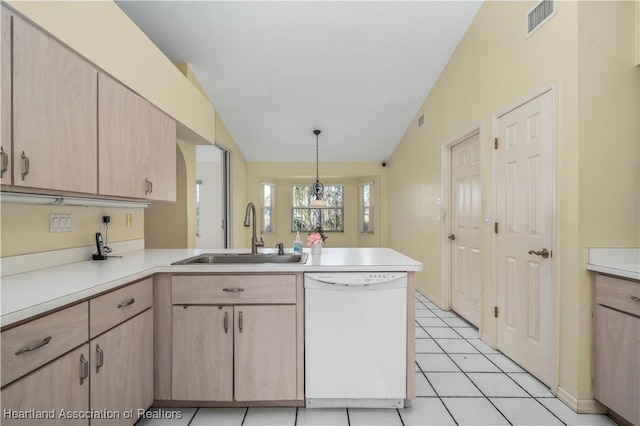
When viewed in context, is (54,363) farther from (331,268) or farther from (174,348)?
(331,268)

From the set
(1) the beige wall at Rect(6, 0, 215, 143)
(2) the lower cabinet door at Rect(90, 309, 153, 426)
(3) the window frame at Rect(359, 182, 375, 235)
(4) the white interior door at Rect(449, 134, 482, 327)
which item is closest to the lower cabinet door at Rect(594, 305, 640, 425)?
(4) the white interior door at Rect(449, 134, 482, 327)

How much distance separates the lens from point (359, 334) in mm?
1778

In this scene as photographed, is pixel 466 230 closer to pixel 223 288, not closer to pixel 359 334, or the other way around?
pixel 359 334

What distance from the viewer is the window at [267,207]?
741 centimetres

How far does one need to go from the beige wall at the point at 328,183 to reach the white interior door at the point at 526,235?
4.28m

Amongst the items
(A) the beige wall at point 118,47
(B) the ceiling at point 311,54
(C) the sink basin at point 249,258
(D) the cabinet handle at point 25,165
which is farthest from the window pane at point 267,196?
(D) the cabinet handle at point 25,165

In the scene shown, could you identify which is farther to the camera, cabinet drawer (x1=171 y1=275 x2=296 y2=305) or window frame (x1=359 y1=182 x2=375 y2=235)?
window frame (x1=359 y1=182 x2=375 y2=235)

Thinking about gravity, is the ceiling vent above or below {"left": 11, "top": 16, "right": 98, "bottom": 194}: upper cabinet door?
above

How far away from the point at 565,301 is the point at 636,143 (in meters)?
1.06

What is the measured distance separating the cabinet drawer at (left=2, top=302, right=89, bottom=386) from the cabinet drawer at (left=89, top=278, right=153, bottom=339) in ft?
0.17

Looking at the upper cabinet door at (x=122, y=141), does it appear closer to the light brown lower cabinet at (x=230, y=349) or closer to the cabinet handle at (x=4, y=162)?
the cabinet handle at (x=4, y=162)

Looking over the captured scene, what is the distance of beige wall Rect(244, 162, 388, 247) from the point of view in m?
6.88

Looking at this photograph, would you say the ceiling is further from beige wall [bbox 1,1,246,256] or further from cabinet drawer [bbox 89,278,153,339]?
cabinet drawer [bbox 89,278,153,339]

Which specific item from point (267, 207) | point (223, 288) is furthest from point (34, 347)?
point (267, 207)
